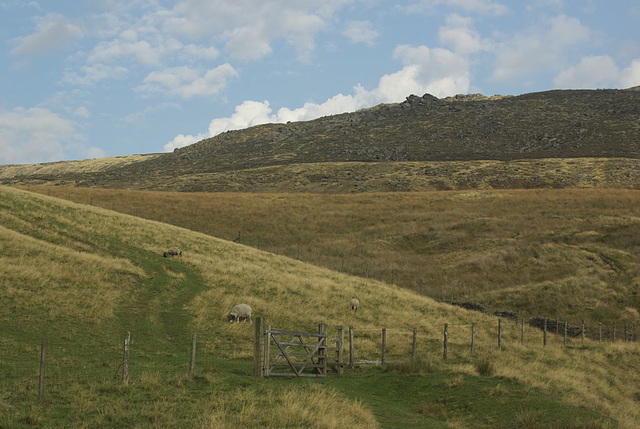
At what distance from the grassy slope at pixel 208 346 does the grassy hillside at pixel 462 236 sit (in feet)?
34.2

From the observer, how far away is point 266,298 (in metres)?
35.2

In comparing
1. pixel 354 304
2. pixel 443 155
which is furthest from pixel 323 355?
pixel 443 155

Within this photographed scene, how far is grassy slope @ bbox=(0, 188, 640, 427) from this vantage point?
1431 centimetres

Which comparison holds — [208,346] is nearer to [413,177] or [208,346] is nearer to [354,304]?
[354,304]

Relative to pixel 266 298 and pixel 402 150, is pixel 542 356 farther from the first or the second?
pixel 402 150

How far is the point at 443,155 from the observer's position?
148 meters

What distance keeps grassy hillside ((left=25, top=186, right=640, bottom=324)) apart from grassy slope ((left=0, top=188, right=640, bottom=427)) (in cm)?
1043

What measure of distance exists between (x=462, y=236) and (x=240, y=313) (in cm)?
4030

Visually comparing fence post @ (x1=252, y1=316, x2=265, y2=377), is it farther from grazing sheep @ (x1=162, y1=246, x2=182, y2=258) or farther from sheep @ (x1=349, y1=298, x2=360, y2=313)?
grazing sheep @ (x1=162, y1=246, x2=182, y2=258)

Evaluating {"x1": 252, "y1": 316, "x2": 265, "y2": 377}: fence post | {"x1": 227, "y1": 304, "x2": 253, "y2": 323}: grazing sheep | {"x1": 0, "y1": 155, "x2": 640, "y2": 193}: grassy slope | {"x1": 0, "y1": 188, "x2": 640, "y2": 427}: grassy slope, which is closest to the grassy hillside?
{"x1": 0, "y1": 188, "x2": 640, "y2": 427}: grassy slope

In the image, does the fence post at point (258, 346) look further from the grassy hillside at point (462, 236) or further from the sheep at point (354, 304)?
the grassy hillside at point (462, 236)

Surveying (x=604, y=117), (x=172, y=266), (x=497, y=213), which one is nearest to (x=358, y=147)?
(x=604, y=117)

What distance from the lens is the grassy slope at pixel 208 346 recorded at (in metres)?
14.3

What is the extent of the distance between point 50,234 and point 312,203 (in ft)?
163
